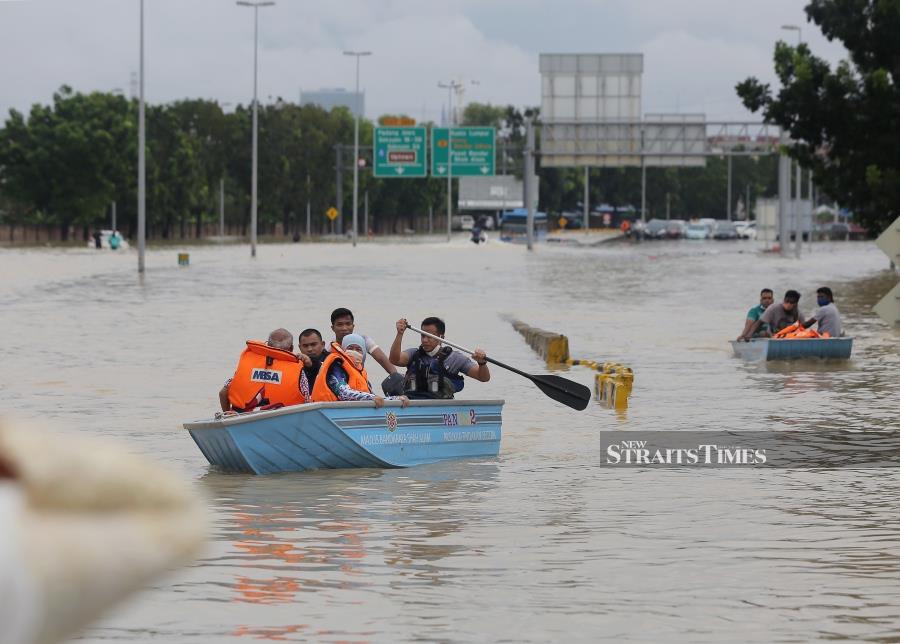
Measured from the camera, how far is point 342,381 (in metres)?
13.8

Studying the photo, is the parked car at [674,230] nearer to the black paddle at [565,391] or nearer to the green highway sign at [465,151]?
the green highway sign at [465,151]

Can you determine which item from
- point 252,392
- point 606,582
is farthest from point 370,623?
point 252,392

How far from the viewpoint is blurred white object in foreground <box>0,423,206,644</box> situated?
4.70 ft

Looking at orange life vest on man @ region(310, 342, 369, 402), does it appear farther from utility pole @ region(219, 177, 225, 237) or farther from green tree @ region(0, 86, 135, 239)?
utility pole @ region(219, 177, 225, 237)

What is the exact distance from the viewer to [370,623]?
317 inches

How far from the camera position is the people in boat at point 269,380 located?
537 inches

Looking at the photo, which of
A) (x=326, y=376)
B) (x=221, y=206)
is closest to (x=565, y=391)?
(x=326, y=376)

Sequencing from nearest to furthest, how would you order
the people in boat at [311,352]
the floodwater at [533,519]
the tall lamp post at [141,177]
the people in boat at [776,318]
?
the floodwater at [533,519]
the people in boat at [311,352]
the people in boat at [776,318]
the tall lamp post at [141,177]

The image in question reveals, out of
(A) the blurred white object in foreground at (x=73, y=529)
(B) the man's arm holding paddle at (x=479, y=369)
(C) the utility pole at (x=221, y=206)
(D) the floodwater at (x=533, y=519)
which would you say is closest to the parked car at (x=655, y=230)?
(C) the utility pole at (x=221, y=206)

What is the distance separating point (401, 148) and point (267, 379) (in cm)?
9284

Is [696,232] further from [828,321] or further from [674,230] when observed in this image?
[828,321]

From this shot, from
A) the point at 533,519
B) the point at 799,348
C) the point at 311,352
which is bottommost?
the point at 533,519

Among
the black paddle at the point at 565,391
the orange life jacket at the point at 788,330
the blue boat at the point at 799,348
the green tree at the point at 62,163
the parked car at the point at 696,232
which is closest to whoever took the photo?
the black paddle at the point at 565,391

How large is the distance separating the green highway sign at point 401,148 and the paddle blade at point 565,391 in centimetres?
8860
